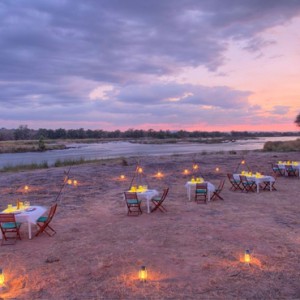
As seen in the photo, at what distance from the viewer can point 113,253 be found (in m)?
7.03

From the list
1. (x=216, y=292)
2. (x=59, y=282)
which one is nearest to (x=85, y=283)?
(x=59, y=282)

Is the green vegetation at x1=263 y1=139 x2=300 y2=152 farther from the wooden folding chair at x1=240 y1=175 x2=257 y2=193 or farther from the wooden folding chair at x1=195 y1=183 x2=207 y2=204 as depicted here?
the wooden folding chair at x1=195 y1=183 x2=207 y2=204

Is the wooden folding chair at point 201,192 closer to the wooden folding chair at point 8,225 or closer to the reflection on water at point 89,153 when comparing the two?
the wooden folding chair at point 8,225

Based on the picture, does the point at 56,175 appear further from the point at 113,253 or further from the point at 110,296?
the point at 110,296

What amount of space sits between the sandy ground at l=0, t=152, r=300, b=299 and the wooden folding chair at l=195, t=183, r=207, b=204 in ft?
1.71

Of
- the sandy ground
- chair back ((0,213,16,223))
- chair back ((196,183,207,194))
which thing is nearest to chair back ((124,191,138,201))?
the sandy ground

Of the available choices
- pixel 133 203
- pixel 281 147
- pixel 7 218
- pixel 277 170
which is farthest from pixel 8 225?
pixel 281 147

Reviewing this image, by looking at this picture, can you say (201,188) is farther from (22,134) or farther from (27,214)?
(22,134)

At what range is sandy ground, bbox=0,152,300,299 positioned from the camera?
539 cm

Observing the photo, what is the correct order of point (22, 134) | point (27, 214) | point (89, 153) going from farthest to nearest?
point (22, 134) → point (89, 153) → point (27, 214)

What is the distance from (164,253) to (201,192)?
5.48m

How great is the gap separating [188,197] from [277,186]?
536 centimetres

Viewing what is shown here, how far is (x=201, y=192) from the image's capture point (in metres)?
12.2

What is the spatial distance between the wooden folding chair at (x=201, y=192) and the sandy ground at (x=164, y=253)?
1.71 feet
